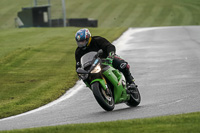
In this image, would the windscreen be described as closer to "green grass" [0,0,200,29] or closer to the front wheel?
the front wheel

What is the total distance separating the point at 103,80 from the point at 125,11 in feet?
178

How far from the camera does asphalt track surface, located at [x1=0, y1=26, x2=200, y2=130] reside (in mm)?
10125

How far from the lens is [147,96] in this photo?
12844 millimetres

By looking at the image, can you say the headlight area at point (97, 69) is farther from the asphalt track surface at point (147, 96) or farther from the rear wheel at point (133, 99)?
the rear wheel at point (133, 99)

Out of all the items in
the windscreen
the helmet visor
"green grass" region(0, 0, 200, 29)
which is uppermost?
the helmet visor

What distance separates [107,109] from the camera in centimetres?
1045

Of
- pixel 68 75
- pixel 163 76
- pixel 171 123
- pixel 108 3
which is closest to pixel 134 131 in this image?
pixel 171 123

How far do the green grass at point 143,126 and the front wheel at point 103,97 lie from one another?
1.31 m

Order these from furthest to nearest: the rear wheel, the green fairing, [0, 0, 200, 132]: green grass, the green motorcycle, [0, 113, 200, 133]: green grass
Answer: [0, 0, 200, 132]: green grass
the rear wheel
the green fairing
the green motorcycle
[0, 113, 200, 133]: green grass

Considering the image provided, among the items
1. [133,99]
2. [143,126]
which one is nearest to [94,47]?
[133,99]

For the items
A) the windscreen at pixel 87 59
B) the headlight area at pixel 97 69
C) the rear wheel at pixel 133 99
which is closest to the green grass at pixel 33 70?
the windscreen at pixel 87 59

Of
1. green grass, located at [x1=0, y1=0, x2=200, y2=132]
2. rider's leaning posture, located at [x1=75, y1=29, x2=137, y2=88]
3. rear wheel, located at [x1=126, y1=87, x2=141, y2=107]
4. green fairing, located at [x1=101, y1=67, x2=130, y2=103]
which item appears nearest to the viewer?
green fairing, located at [x1=101, y1=67, x2=130, y2=103]

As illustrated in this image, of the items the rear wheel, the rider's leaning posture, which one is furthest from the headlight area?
the rear wheel

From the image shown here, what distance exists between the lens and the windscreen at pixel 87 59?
34.1 ft
